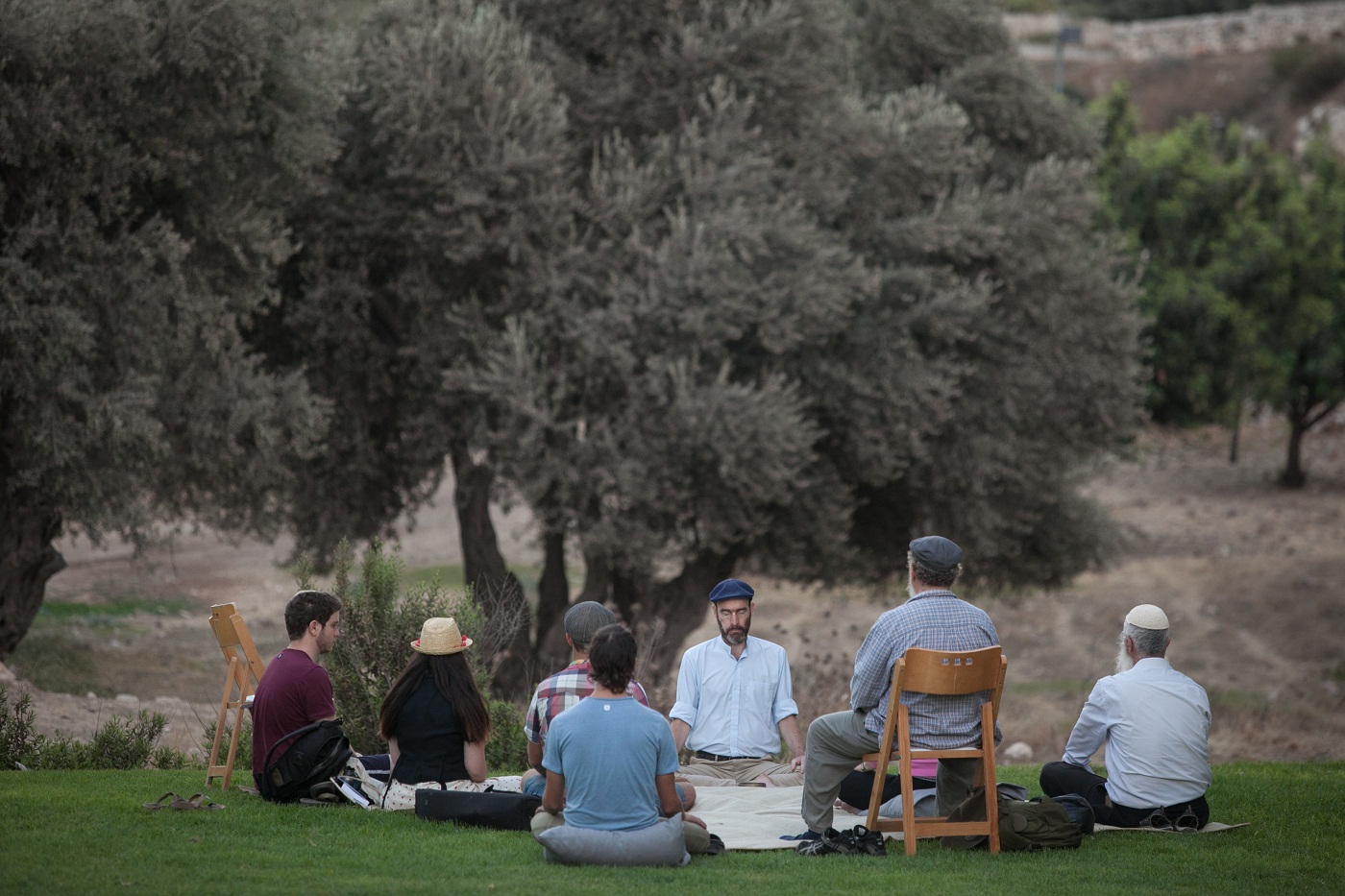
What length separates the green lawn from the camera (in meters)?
5.89

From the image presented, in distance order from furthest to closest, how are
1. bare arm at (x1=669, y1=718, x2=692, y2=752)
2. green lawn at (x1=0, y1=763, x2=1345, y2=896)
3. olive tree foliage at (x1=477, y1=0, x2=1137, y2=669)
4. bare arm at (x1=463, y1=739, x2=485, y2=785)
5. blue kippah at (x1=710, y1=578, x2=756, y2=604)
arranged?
olive tree foliage at (x1=477, y1=0, x2=1137, y2=669) < bare arm at (x1=669, y1=718, x2=692, y2=752) < blue kippah at (x1=710, y1=578, x2=756, y2=604) < bare arm at (x1=463, y1=739, x2=485, y2=785) < green lawn at (x1=0, y1=763, x2=1345, y2=896)

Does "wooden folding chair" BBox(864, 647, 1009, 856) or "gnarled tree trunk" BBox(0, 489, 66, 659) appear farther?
"gnarled tree trunk" BBox(0, 489, 66, 659)

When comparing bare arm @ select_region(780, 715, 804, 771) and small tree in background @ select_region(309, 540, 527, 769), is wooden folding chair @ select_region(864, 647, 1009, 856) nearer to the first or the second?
bare arm @ select_region(780, 715, 804, 771)

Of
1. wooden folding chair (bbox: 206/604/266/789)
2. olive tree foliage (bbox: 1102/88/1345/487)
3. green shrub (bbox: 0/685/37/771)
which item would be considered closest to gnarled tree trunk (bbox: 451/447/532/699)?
green shrub (bbox: 0/685/37/771)

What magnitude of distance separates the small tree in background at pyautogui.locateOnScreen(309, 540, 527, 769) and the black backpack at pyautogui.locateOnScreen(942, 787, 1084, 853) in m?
4.03

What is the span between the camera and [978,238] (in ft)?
57.6

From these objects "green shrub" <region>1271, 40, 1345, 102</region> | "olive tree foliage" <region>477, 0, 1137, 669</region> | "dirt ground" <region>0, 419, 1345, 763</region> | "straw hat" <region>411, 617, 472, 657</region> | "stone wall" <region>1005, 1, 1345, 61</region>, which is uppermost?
"stone wall" <region>1005, 1, 1345, 61</region>

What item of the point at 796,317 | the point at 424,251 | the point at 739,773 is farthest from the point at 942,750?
the point at 424,251

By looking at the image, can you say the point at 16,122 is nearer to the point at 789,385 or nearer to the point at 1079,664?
the point at 789,385

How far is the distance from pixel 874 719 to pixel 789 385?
9.41 meters

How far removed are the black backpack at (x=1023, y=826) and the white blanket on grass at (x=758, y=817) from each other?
432 millimetres

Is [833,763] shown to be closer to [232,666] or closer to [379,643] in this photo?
[232,666]

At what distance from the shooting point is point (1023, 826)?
6852 mm

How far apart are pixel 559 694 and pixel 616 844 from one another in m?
1.04
